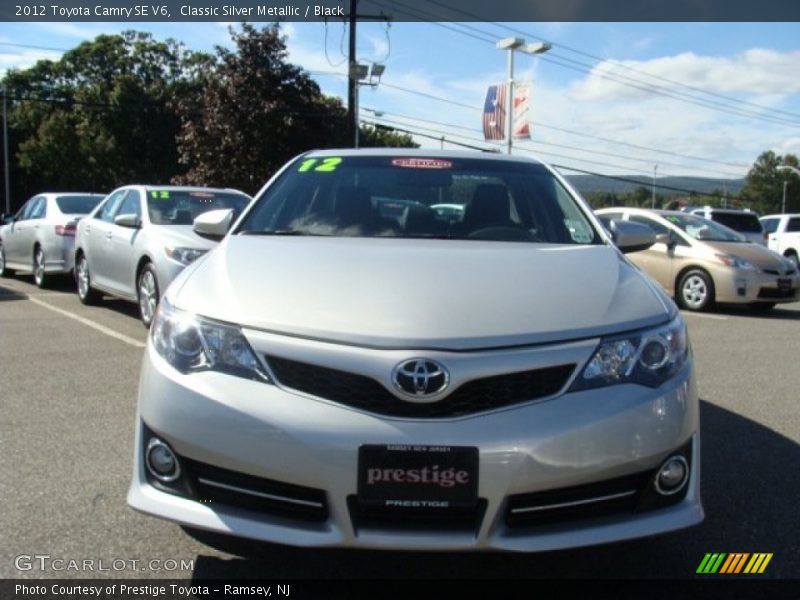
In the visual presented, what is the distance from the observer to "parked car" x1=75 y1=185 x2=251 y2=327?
25.8ft

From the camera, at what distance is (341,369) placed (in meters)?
2.48

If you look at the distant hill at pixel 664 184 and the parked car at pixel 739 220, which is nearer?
the parked car at pixel 739 220

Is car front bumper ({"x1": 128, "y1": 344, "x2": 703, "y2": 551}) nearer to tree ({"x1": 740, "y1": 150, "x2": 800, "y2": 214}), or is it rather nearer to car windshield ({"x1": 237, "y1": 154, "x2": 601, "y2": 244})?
car windshield ({"x1": 237, "y1": 154, "x2": 601, "y2": 244})

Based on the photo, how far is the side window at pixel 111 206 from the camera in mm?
9516

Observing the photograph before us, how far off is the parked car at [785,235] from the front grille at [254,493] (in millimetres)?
20648

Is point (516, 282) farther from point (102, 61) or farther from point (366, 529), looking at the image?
point (102, 61)

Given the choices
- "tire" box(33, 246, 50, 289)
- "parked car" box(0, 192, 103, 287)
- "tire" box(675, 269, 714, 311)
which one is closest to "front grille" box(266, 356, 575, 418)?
"parked car" box(0, 192, 103, 287)

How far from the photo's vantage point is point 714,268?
463 inches

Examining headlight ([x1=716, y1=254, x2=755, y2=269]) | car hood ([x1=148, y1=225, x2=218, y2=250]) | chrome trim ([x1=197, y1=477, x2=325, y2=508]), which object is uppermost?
car hood ([x1=148, y1=225, x2=218, y2=250])

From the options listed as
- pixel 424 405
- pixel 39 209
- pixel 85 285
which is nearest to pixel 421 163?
pixel 424 405

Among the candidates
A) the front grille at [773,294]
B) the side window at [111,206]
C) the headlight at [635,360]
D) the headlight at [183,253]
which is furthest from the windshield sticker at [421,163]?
the front grille at [773,294]

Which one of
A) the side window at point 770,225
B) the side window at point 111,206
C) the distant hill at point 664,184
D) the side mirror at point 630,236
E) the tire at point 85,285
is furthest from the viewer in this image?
the distant hill at point 664,184

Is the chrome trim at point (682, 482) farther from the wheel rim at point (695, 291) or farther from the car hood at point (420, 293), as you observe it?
the wheel rim at point (695, 291)

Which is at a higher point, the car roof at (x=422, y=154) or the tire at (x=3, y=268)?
the car roof at (x=422, y=154)
